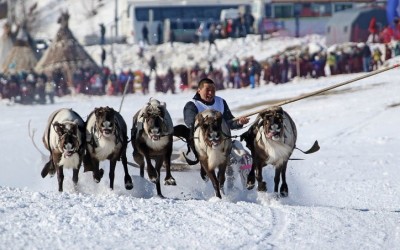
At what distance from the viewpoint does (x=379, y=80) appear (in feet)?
111

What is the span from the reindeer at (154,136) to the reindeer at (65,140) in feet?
2.35

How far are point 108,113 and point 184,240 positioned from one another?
3536mm

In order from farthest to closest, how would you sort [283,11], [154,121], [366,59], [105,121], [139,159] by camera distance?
[283,11], [366,59], [139,159], [105,121], [154,121]

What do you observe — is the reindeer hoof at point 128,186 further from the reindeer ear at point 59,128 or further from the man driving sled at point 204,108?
the reindeer ear at point 59,128

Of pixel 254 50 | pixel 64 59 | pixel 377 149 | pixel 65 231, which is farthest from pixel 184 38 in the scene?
pixel 65 231

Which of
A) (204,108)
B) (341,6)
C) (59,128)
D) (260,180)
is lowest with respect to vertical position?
(260,180)

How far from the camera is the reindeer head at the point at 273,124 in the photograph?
12.4m

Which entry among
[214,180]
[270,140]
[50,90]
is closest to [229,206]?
[214,180]

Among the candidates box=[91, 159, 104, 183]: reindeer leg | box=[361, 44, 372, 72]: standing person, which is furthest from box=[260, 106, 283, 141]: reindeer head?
box=[361, 44, 372, 72]: standing person

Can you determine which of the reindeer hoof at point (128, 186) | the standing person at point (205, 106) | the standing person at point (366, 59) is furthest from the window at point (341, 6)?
the reindeer hoof at point (128, 186)

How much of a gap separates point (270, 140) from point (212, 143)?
703 mm

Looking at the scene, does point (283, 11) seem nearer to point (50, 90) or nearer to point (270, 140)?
point (50, 90)

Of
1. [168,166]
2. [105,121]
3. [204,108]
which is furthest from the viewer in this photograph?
[204,108]

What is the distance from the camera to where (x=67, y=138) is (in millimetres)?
12992
